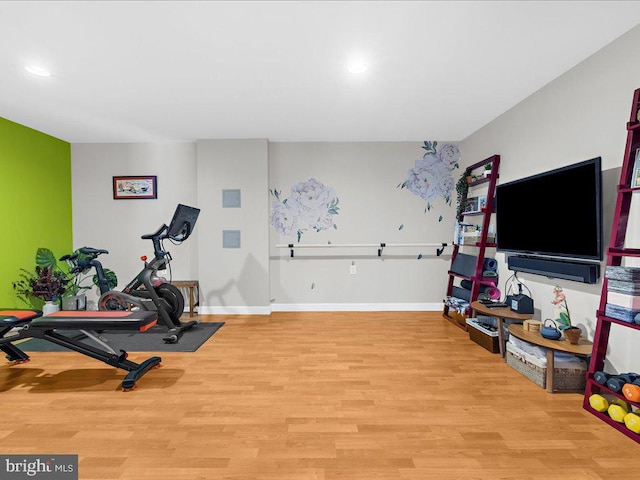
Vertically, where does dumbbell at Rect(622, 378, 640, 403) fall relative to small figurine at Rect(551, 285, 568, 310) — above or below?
below

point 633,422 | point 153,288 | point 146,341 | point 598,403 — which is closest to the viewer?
point 633,422

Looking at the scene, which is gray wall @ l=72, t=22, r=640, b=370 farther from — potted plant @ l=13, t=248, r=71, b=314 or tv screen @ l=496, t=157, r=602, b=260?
tv screen @ l=496, t=157, r=602, b=260

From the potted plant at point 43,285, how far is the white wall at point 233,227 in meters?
1.67

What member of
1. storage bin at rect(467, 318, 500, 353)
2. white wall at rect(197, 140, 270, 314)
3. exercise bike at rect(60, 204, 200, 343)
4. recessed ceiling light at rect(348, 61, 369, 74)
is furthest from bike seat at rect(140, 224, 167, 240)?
storage bin at rect(467, 318, 500, 353)

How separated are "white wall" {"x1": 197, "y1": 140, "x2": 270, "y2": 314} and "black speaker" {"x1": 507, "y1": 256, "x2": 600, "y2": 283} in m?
2.91

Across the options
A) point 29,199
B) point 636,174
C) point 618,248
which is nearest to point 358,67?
point 636,174

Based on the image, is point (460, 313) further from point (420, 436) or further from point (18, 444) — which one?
point (18, 444)

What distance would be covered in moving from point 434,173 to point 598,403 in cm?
312

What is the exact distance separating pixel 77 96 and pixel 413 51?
307 cm

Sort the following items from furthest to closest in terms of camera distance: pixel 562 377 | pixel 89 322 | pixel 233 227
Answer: pixel 233 227, pixel 89 322, pixel 562 377

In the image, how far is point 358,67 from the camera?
236 centimetres

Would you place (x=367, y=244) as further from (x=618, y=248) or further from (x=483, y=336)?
(x=618, y=248)

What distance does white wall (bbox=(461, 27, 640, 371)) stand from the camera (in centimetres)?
194

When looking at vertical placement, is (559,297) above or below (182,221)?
below
